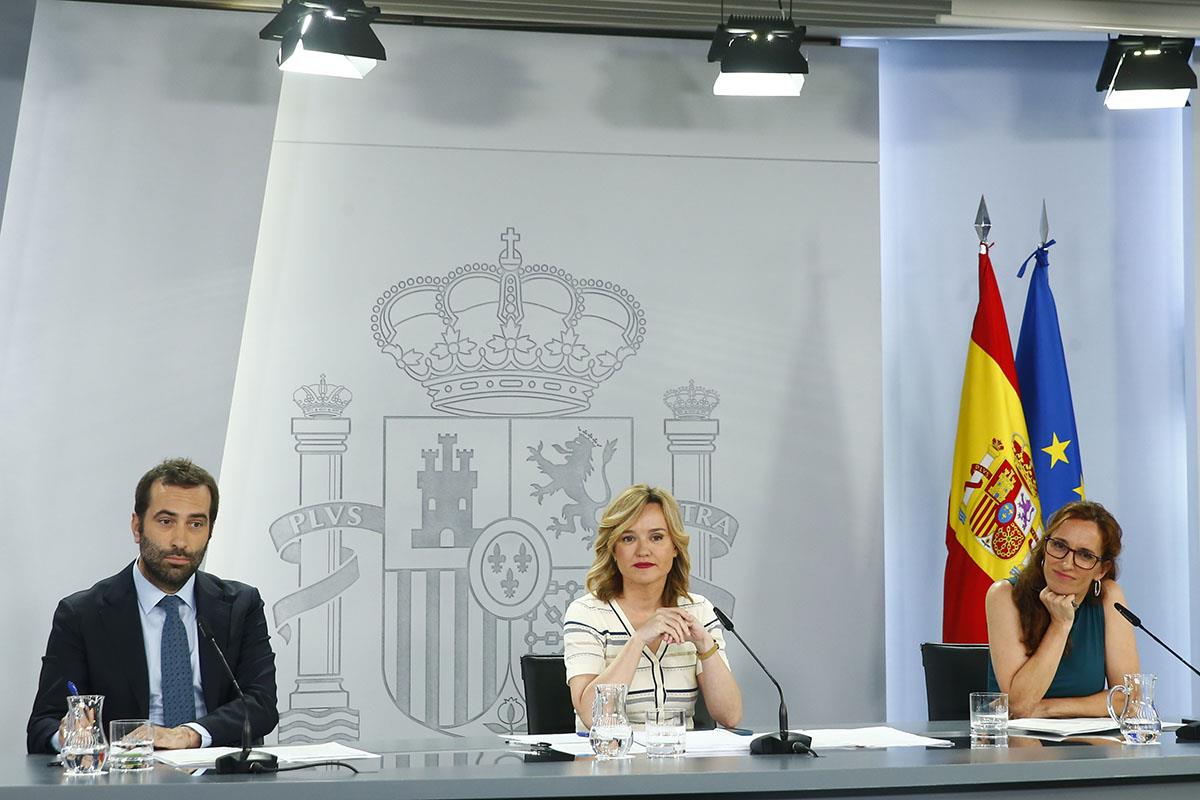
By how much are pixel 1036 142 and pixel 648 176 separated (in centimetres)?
152

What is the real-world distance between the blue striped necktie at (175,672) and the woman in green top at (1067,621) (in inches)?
80.1

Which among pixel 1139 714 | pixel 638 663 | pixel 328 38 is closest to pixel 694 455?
pixel 638 663

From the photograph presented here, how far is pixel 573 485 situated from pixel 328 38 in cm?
168

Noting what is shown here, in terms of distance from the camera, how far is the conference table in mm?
2416

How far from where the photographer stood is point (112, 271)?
14.9 ft

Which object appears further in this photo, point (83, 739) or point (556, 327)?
point (556, 327)

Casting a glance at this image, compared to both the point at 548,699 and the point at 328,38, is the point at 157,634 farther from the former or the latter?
the point at 328,38

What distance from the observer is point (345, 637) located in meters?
4.60

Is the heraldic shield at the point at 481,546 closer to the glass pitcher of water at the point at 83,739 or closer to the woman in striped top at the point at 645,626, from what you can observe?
the woman in striped top at the point at 645,626

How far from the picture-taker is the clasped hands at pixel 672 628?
130 inches

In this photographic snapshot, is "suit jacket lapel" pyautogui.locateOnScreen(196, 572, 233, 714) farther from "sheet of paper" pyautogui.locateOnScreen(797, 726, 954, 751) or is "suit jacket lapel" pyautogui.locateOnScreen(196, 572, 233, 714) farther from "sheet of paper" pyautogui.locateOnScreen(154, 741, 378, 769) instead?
"sheet of paper" pyautogui.locateOnScreen(797, 726, 954, 751)

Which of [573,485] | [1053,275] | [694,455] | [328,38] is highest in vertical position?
[328,38]

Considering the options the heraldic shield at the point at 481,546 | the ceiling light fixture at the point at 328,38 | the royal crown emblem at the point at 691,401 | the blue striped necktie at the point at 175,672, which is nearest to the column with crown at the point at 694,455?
the royal crown emblem at the point at 691,401

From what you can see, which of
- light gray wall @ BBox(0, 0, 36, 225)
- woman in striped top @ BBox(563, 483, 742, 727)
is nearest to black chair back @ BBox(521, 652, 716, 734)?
woman in striped top @ BBox(563, 483, 742, 727)
